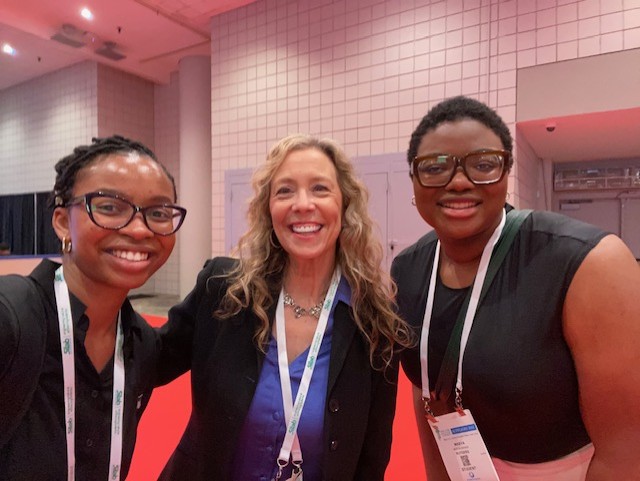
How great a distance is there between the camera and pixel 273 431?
4.40 ft

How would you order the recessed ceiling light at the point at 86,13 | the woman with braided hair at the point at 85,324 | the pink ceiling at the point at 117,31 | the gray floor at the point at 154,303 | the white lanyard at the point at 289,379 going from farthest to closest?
the gray floor at the point at 154,303, the recessed ceiling light at the point at 86,13, the pink ceiling at the point at 117,31, the white lanyard at the point at 289,379, the woman with braided hair at the point at 85,324

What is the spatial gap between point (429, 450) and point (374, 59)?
15.3 ft

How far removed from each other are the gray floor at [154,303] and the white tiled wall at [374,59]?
1636 mm

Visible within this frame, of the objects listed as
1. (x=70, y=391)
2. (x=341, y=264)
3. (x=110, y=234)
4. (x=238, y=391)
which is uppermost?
(x=110, y=234)

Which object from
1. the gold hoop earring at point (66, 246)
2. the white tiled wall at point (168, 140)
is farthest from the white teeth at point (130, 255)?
the white tiled wall at point (168, 140)

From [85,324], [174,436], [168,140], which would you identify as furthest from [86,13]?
[85,324]

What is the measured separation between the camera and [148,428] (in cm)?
288

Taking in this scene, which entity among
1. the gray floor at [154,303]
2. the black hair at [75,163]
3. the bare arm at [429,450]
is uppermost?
the black hair at [75,163]

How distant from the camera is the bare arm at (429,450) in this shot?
1.69 meters

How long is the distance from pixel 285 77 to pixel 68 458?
5.62 metres

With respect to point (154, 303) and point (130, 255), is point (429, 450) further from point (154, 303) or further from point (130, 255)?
point (154, 303)

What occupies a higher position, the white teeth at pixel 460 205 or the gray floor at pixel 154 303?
the white teeth at pixel 460 205

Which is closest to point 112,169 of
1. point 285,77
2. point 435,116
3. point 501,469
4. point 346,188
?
point 346,188

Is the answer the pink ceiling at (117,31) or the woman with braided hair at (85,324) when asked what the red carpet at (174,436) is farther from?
the pink ceiling at (117,31)
